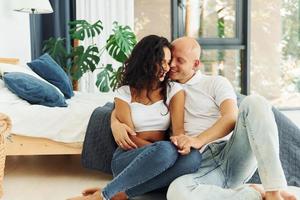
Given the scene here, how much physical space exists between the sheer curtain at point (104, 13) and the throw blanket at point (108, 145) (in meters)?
2.33

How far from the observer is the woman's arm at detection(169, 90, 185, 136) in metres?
1.79

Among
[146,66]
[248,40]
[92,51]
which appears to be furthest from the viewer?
[248,40]

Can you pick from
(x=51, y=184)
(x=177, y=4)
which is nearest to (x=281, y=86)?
(x=177, y=4)

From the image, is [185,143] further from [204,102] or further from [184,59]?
[184,59]

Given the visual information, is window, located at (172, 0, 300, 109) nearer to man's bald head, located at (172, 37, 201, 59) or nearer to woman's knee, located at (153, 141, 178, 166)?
man's bald head, located at (172, 37, 201, 59)

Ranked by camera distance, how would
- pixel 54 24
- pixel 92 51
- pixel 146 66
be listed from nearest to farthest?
pixel 146 66, pixel 92 51, pixel 54 24

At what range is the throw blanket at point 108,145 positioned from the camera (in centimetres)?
213

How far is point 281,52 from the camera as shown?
16.8 ft

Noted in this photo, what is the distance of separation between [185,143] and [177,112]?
0.19 m

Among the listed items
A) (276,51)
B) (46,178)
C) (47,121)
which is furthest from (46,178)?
(276,51)

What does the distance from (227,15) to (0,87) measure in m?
2.99

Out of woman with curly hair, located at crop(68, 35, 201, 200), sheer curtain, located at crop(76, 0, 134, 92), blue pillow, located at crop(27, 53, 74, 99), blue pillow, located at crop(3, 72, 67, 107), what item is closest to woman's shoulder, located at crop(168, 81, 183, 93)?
woman with curly hair, located at crop(68, 35, 201, 200)

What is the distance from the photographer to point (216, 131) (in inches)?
66.8

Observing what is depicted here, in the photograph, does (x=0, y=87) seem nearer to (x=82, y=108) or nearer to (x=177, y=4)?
(x=82, y=108)
